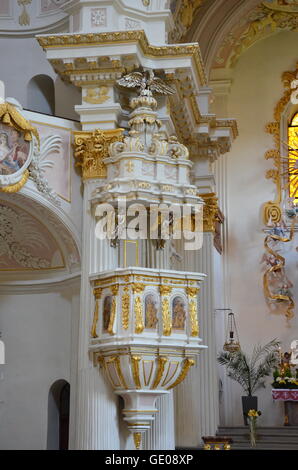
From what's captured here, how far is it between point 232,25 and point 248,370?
270 inches

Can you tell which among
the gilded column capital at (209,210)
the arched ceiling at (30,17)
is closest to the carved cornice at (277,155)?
the gilded column capital at (209,210)

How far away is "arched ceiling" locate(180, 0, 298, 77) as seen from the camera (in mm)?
16938

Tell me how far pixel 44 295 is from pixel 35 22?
4.36m

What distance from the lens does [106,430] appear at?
1105 cm

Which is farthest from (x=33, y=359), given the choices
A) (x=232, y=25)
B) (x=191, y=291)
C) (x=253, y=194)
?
(x=232, y=25)

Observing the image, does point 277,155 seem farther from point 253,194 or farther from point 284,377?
point 284,377

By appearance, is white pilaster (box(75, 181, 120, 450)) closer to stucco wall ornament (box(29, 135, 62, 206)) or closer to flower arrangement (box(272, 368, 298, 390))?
stucco wall ornament (box(29, 135, 62, 206))

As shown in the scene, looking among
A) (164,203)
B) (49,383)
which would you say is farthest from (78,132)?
(49,383)

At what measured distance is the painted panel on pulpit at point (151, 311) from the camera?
10930 mm

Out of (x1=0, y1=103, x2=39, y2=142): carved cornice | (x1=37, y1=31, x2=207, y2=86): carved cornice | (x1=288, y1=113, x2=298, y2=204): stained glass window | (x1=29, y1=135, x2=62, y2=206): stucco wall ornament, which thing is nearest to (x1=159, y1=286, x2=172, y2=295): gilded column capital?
(x1=29, y1=135, x2=62, y2=206): stucco wall ornament

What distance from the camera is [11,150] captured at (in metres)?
11.5

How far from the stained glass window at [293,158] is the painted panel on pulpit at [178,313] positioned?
24.5 feet

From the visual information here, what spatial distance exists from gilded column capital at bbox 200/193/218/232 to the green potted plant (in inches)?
99.0
